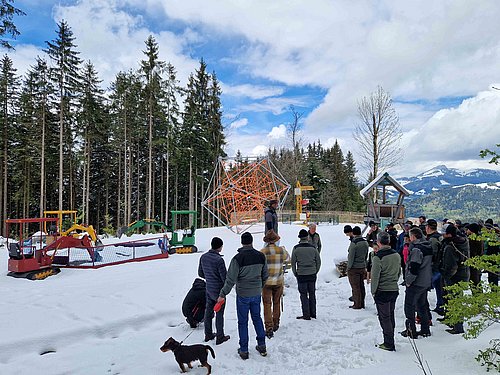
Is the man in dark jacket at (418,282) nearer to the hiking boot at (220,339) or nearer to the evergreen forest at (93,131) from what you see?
the hiking boot at (220,339)

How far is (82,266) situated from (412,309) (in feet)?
31.7

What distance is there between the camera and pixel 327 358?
15.4 feet

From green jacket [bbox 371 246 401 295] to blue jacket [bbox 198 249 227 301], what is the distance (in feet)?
7.56

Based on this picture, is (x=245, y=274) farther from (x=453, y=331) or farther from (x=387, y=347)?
(x=453, y=331)

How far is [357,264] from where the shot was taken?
6887 millimetres

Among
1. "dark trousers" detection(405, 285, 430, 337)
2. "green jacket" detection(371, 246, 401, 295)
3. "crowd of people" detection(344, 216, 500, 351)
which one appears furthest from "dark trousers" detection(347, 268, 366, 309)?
"green jacket" detection(371, 246, 401, 295)

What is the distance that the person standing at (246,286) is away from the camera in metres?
4.77

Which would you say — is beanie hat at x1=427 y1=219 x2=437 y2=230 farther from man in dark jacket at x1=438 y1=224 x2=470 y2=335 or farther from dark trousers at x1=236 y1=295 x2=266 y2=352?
dark trousers at x1=236 y1=295 x2=266 y2=352

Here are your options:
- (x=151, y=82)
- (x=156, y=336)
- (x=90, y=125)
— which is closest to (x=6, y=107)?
(x=90, y=125)

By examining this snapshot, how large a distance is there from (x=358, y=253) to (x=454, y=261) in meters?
1.80

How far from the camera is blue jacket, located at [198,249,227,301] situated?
509 cm

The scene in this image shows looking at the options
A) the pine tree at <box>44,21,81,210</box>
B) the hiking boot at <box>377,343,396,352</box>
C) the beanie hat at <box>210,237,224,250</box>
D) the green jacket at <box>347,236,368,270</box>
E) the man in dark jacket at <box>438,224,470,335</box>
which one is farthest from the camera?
the pine tree at <box>44,21,81,210</box>

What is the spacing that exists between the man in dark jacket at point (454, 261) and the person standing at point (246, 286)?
322 centimetres

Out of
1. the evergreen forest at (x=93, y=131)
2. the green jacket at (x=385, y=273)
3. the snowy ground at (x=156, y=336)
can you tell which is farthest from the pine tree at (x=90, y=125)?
the green jacket at (x=385, y=273)
